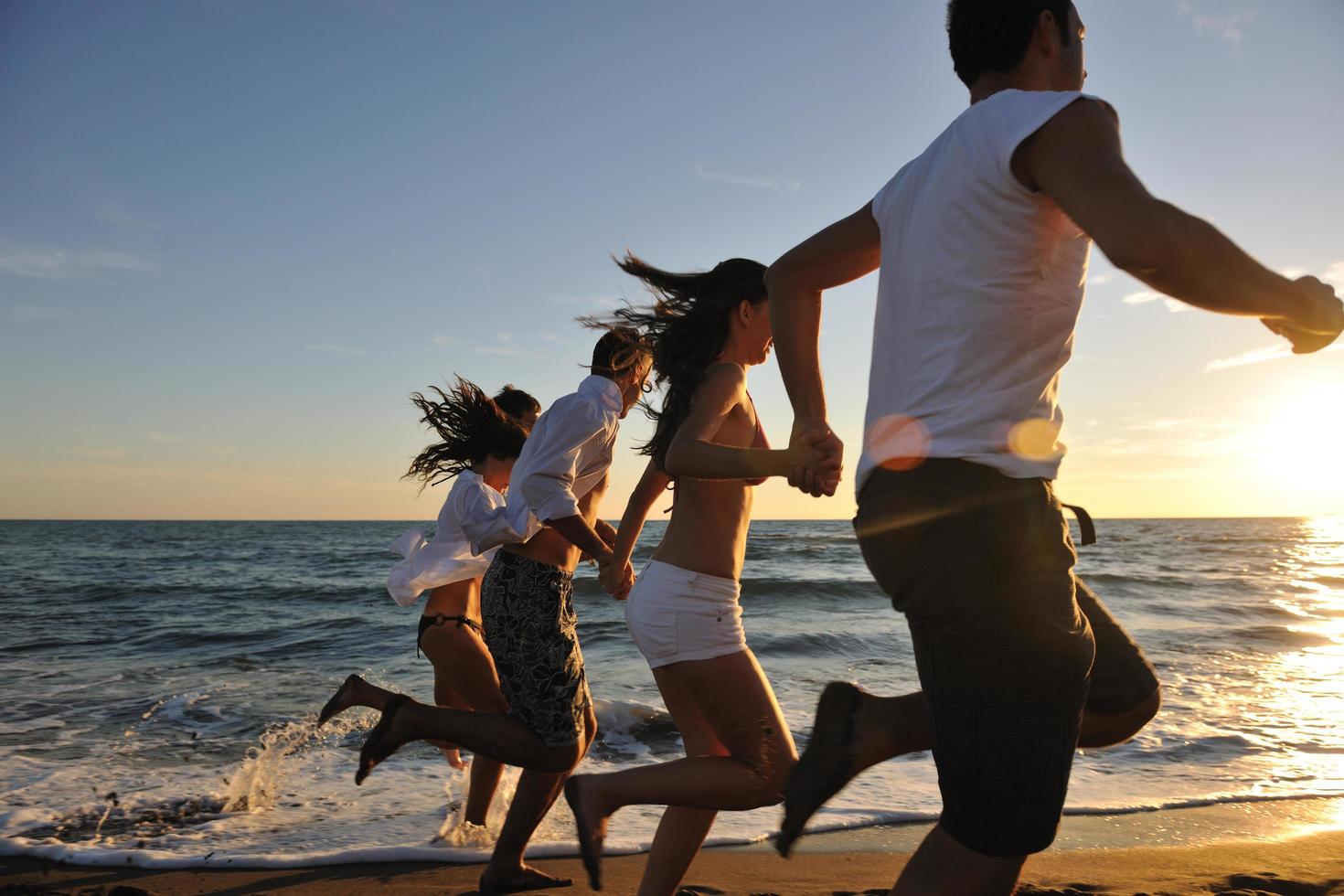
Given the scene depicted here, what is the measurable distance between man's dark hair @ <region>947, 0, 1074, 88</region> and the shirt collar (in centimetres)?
203

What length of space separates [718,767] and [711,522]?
668 mm

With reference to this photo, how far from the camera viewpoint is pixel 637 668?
8719 mm

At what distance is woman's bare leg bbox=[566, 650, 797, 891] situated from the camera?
94.8 inches

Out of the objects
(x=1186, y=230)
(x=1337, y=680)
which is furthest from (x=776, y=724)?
(x=1337, y=680)

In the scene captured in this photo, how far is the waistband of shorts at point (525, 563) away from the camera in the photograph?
11.1 feet

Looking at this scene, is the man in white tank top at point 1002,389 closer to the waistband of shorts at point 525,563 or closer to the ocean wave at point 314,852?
the waistband of shorts at point 525,563

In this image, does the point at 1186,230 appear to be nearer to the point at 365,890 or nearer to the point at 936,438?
the point at 936,438

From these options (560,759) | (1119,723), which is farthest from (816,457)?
(560,759)

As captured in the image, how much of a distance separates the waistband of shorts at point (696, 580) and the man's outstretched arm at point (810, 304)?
0.82 metres

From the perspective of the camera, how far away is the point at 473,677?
3855 mm

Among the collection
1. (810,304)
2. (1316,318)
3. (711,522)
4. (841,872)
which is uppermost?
(810,304)

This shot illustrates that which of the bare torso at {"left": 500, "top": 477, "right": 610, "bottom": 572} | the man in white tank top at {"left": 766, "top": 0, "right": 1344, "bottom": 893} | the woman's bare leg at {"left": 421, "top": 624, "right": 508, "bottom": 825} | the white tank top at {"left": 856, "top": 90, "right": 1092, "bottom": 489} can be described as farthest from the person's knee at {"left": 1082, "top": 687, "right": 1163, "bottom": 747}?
the woman's bare leg at {"left": 421, "top": 624, "right": 508, "bottom": 825}

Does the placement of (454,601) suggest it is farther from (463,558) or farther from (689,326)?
(689,326)

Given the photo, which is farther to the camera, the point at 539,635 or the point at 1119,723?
the point at 539,635
